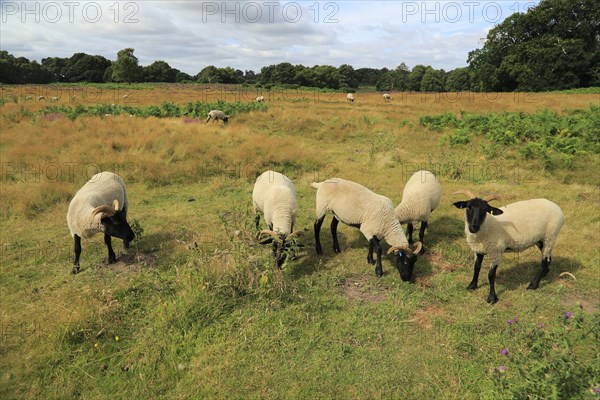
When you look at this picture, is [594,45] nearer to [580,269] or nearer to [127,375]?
[580,269]

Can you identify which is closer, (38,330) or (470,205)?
(38,330)

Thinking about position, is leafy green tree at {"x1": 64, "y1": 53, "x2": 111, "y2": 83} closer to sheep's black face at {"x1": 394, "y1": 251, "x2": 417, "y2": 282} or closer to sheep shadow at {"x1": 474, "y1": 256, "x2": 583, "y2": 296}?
sheep's black face at {"x1": 394, "y1": 251, "x2": 417, "y2": 282}

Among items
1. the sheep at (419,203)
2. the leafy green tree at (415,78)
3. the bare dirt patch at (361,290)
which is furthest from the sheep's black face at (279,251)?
the leafy green tree at (415,78)

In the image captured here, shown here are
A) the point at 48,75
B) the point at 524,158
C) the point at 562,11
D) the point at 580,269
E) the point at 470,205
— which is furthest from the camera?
the point at 48,75

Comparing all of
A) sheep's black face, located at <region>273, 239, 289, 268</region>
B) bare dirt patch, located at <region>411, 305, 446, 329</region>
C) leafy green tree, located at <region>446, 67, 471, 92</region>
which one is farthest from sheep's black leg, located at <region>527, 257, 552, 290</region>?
leafy green tree, located at <region>446, 67, 471, 92</region>

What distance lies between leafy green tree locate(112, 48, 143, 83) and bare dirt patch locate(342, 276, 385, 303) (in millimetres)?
87952

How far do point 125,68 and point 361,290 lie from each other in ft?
291

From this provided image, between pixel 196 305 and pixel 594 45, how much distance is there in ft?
235

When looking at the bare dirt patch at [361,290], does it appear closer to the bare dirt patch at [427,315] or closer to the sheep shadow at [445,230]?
the bare dirt patch at [427,315]

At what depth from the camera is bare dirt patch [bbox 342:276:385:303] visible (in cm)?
645

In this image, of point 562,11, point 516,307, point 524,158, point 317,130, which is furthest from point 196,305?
point 562,11

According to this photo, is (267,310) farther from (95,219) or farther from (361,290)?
(95,219)

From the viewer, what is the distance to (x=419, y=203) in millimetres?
8305

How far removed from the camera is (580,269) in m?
7.35
